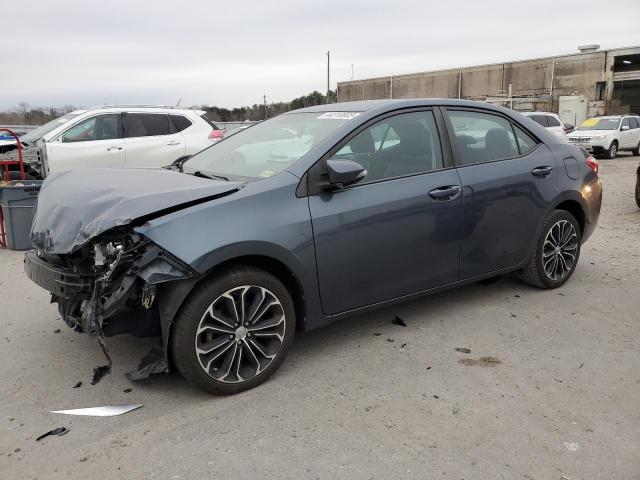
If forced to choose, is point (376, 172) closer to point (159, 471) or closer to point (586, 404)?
point (586, 404)

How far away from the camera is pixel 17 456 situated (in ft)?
8.61

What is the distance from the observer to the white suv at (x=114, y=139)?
30.3 ft

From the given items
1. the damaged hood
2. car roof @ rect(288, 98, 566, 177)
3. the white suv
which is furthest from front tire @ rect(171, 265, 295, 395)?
the white suv

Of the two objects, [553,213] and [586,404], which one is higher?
[553,213]

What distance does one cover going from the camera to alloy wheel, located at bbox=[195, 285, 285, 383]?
9.98 feet

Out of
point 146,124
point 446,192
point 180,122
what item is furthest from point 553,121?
point 446,192

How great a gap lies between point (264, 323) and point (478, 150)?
224cm

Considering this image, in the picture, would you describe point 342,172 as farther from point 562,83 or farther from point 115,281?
point 562,83

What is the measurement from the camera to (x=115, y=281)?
2943 mm

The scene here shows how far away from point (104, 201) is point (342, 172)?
1415 millimetres

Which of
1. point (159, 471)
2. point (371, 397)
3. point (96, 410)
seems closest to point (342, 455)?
point (371, 397)

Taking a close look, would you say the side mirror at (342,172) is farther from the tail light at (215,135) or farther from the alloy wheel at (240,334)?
the tail light at (215,135)

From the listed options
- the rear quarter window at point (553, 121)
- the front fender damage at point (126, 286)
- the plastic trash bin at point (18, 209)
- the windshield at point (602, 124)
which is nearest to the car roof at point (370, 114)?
the front fender damage at point (126, 286)

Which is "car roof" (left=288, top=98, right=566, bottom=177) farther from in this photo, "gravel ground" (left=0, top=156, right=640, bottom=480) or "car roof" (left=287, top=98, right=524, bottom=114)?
"gravel ground" (left=0, top=156, right=640, bottom=480)
